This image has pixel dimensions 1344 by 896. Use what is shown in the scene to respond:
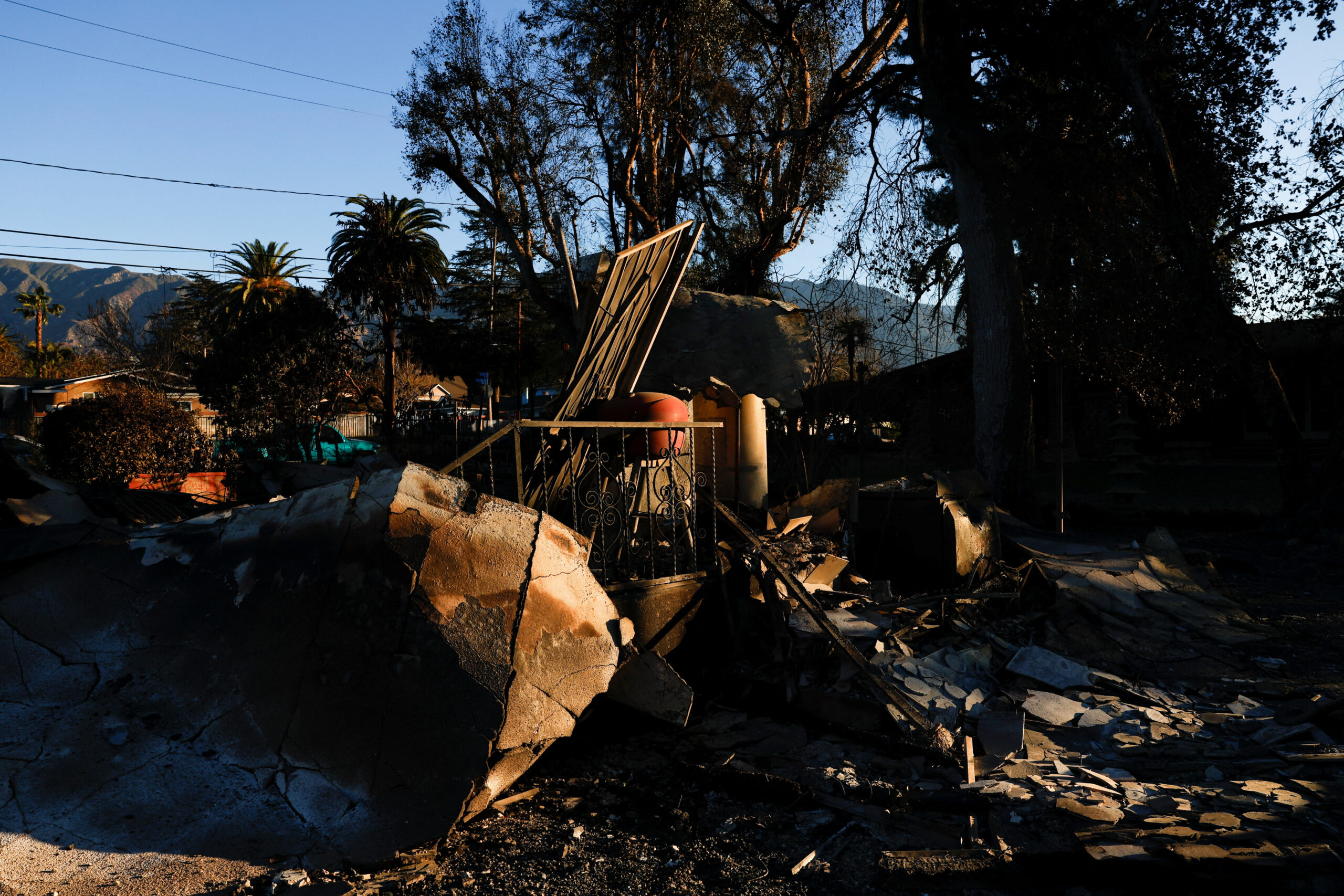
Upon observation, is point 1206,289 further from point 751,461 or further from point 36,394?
point 36,394

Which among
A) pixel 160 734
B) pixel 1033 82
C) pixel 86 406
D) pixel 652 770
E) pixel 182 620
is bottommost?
pixel 652 770

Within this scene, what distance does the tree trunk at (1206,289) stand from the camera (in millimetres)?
12070

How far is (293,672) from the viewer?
359 centimetres

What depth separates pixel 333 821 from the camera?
3312 millimetres

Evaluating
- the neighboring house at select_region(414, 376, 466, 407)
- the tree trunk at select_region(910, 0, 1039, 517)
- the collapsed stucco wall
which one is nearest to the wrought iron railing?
the collapsed stucco wall

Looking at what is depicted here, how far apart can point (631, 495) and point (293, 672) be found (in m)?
2.81

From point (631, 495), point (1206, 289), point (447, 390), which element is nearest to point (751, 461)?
point (631, 495)

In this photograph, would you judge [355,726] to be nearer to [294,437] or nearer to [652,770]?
[652,770]

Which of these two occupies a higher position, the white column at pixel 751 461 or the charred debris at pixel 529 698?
the white column at pixel 751 461

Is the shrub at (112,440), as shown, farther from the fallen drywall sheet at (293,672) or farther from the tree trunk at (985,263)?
the tree trunk at (985,263)

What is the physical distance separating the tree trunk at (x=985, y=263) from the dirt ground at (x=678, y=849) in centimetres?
892

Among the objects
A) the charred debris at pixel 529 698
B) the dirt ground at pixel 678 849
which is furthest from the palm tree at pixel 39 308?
the dirt ground at pixel 678 849

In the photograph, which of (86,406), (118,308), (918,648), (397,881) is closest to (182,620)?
(397,881)

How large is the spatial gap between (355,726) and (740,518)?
14.2 ft
